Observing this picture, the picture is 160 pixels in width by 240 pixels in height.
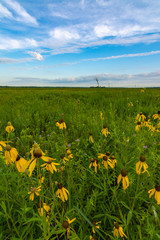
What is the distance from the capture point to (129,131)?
2.90m

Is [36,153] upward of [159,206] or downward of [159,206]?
upward

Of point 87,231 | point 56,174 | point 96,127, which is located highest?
point 96,127

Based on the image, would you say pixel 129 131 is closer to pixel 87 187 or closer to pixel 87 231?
pixel 87 187

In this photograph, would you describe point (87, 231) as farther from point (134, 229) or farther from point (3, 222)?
point (3, 222)

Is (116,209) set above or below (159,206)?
below

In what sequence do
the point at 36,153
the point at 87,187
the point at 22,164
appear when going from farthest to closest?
1. the point at 87,187
2. the point at 22,164
3. the point at 36,153

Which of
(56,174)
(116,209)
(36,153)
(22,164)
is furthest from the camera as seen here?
(56,174)

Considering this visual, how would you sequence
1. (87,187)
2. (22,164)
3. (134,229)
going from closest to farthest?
(22,164) → (134,229) → (87,187)

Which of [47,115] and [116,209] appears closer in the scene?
[116,209]

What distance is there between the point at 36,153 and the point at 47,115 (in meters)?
3.85

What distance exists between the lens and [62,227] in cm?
104

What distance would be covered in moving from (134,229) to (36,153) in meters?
1.17

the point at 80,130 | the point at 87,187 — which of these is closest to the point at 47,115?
the point at 80,130

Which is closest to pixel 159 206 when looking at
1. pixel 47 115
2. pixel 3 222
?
pixel 3 222
